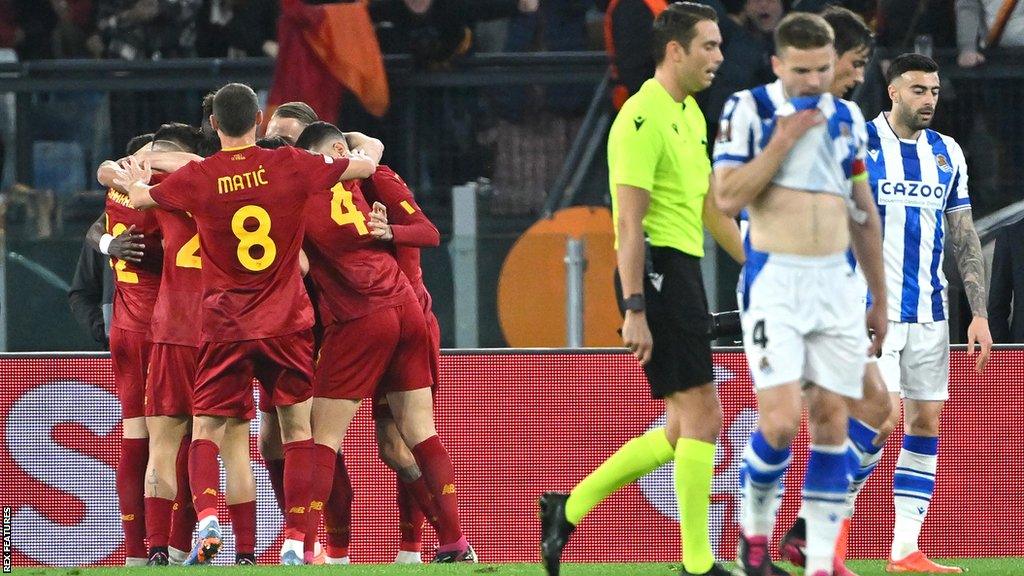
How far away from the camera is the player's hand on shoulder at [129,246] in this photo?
24.7 ft

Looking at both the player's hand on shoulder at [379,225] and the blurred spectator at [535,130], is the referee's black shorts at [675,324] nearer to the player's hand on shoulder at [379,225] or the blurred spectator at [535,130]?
the player's hand on shoulder at [379,225]

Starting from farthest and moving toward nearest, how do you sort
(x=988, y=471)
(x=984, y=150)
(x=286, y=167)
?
(x=984, y=150) < (x=988, y=471) < (x=286, y=167)

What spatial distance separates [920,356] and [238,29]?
22.3 feet

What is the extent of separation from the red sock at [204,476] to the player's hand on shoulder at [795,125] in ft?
9.64

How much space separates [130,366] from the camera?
769 centimetres

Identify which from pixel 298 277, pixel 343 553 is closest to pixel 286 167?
pixel 298 277

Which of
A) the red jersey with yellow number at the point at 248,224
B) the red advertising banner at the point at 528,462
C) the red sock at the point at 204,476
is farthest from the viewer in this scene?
the red advertising banner at the point at 528,462

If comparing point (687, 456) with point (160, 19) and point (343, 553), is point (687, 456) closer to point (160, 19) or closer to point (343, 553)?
point (343, 553)

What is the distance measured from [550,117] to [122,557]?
15.0 ft

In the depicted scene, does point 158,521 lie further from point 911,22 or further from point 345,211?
point 911,22

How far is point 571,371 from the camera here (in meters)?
8.41

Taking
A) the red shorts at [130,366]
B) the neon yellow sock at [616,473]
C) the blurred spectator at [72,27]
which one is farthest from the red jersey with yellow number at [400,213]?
the blurred spectator at [72,27]

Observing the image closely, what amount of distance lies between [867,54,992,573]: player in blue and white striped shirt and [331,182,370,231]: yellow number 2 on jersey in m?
2.15

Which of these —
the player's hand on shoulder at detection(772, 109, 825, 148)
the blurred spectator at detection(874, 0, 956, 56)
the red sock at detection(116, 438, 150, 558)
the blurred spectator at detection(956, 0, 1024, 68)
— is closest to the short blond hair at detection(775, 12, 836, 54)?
the player's hand on shoulder at detection(772, 109, 825, 148)
